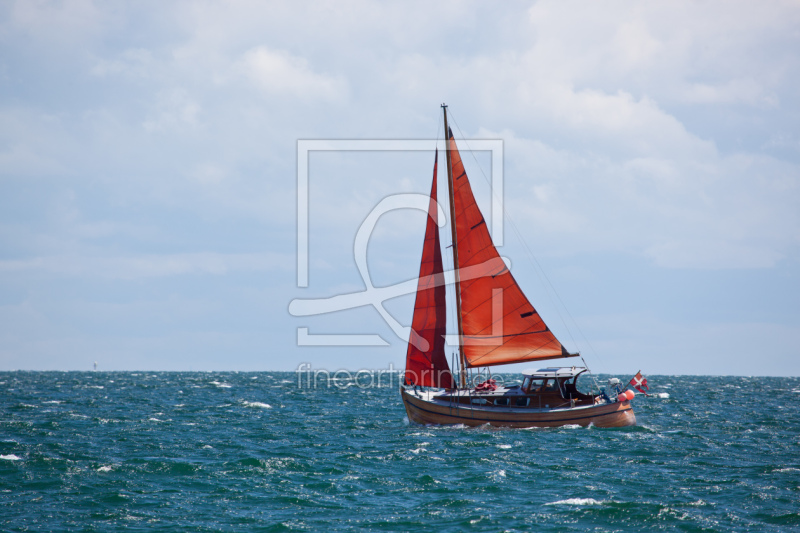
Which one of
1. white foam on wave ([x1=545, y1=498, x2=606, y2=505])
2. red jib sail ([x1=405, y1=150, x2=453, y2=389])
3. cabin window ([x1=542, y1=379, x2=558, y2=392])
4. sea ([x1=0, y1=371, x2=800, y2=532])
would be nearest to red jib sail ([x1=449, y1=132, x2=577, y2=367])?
red jib sail ([x1=405, y1=150, x2=453, y2=389])

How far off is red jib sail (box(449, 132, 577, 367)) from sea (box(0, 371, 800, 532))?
3840mm

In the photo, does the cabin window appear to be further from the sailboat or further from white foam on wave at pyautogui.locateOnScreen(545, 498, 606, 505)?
white foam on wave at pyautogui.locateOnScreen(545, 498, 606, 505)

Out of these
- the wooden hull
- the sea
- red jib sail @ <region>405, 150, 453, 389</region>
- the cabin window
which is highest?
red jib sail @ <region>405, 150, 453, 389</region>

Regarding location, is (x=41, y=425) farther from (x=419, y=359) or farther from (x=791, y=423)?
(x=791, y=423)

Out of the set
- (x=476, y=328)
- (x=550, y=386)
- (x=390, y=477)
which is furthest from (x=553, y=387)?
(x=390, y=477)

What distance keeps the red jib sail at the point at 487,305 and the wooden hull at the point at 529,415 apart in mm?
2458

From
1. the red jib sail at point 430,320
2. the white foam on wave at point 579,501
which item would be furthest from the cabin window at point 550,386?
the white foam on wave at point 579,501

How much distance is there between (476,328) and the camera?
35.6 m

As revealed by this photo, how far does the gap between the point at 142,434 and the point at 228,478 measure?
1212 centimetres

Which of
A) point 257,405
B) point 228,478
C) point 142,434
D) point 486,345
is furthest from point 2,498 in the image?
point 257,405

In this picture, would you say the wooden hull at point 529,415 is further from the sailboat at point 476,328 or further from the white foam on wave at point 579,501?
the white foam on wave at point 579,501

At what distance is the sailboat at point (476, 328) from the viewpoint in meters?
34.9

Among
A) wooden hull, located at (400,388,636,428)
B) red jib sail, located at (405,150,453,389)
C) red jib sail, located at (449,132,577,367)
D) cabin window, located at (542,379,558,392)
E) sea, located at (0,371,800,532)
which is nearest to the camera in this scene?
sea, located at (0,371,800,532)

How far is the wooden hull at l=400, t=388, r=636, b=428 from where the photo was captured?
34.2m
